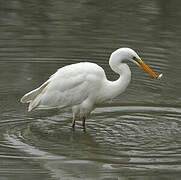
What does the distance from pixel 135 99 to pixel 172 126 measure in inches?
54.5

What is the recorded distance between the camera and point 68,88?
365 inches

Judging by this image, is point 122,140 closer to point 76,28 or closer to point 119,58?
point 119,58

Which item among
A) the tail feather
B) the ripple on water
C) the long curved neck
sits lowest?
the ripple on water

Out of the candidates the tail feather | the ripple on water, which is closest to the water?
the ripple on water

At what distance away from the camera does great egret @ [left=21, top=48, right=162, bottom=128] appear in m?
8.97

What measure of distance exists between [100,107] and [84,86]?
4.84 feet

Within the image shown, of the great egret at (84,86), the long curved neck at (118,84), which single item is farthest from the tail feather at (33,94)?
the long curved neck at (118,84)

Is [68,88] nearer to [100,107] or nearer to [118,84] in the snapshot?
[118,84]

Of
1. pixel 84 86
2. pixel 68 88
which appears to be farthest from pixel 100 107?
pixel 84 86

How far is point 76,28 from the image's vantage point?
1521 cm

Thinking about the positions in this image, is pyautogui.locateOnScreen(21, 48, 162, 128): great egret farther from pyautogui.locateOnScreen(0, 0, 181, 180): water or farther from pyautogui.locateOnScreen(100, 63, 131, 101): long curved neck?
pyautogui.locateOnScreen(0, 0, 181, 180): water

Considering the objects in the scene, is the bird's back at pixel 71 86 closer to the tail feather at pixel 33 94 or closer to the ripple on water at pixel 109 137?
the tail feather at pixel 33 94

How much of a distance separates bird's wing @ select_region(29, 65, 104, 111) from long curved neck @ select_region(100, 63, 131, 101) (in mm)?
179

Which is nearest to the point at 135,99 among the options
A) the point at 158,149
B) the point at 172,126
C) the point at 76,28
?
the point at 172,126
